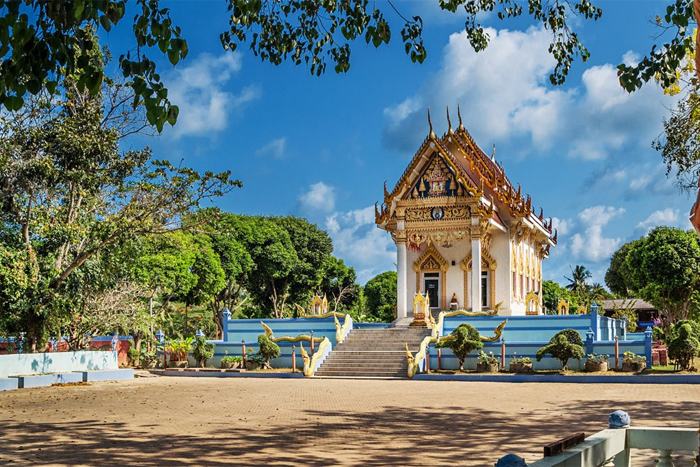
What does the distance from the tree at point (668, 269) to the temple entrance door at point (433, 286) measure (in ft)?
47.9

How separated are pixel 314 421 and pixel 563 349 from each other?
11.2 m

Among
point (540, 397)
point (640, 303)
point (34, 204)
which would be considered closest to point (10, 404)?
point (34, 204)

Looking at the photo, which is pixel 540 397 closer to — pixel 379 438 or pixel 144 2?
pixel 379 438

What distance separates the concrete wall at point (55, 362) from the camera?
65.3 ft

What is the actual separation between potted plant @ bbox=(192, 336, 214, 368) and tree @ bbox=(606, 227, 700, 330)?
78.6 ft

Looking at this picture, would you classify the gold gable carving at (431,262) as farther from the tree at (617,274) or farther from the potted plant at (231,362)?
the tree at (617,274)

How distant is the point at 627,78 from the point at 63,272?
16902 millimetres

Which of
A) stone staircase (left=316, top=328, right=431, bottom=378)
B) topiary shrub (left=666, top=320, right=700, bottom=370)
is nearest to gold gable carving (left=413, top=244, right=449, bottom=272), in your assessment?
stone staircase (left=316, top=328, right=431, bottom=378)

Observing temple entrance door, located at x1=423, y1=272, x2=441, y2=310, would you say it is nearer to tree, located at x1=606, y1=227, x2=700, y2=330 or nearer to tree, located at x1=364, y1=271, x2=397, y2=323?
tree, located at x1=606, y1=227, x2=700, y2=330

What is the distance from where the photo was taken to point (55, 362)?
69.3 feet

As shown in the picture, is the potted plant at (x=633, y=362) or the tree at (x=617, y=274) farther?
the tree at (x=617, y=274)

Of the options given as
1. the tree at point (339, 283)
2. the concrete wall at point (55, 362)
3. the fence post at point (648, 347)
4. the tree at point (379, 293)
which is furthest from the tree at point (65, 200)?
the tree at point (379, 293)

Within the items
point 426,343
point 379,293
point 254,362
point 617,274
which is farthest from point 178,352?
point 617,274

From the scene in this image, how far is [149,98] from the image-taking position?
4.64 metres
